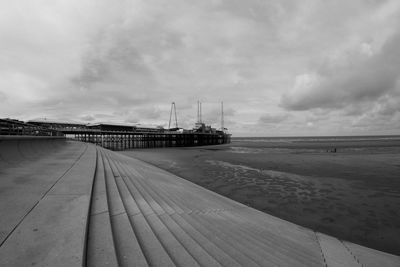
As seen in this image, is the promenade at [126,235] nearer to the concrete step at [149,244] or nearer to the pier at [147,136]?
the concrete step at [149,244]

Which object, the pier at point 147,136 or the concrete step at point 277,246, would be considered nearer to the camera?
the concrete step at point 277,246

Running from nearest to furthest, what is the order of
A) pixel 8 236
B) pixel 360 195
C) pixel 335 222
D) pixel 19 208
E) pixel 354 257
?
pixel 8 236 < pixel 19 208 < pixel 354 257 < pixel 335 222 < pixel 360 195

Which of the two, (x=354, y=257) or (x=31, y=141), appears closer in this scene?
(x=354, y=257)

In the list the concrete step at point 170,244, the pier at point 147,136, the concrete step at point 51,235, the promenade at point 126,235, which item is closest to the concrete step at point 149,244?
the promenade at point 126,235

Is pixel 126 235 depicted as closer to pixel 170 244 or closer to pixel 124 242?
pixel 124 242

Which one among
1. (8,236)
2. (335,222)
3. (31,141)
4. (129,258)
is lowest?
(335,222)

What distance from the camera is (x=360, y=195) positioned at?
8.79m

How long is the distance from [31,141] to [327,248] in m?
12.7

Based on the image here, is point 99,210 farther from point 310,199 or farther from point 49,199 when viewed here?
point 310,199

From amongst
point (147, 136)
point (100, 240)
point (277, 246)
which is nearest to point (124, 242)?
point (100, 240)

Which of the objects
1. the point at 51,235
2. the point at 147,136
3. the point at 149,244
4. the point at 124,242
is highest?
the point at 147,136

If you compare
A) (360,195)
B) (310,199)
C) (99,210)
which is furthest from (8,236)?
(360,195)

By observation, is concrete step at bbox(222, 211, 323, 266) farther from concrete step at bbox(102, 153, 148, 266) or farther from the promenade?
concrete step at bbox(102, 153, 148, 266)

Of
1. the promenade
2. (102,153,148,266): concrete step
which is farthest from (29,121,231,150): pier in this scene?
(102,153,148,266): concrete step
